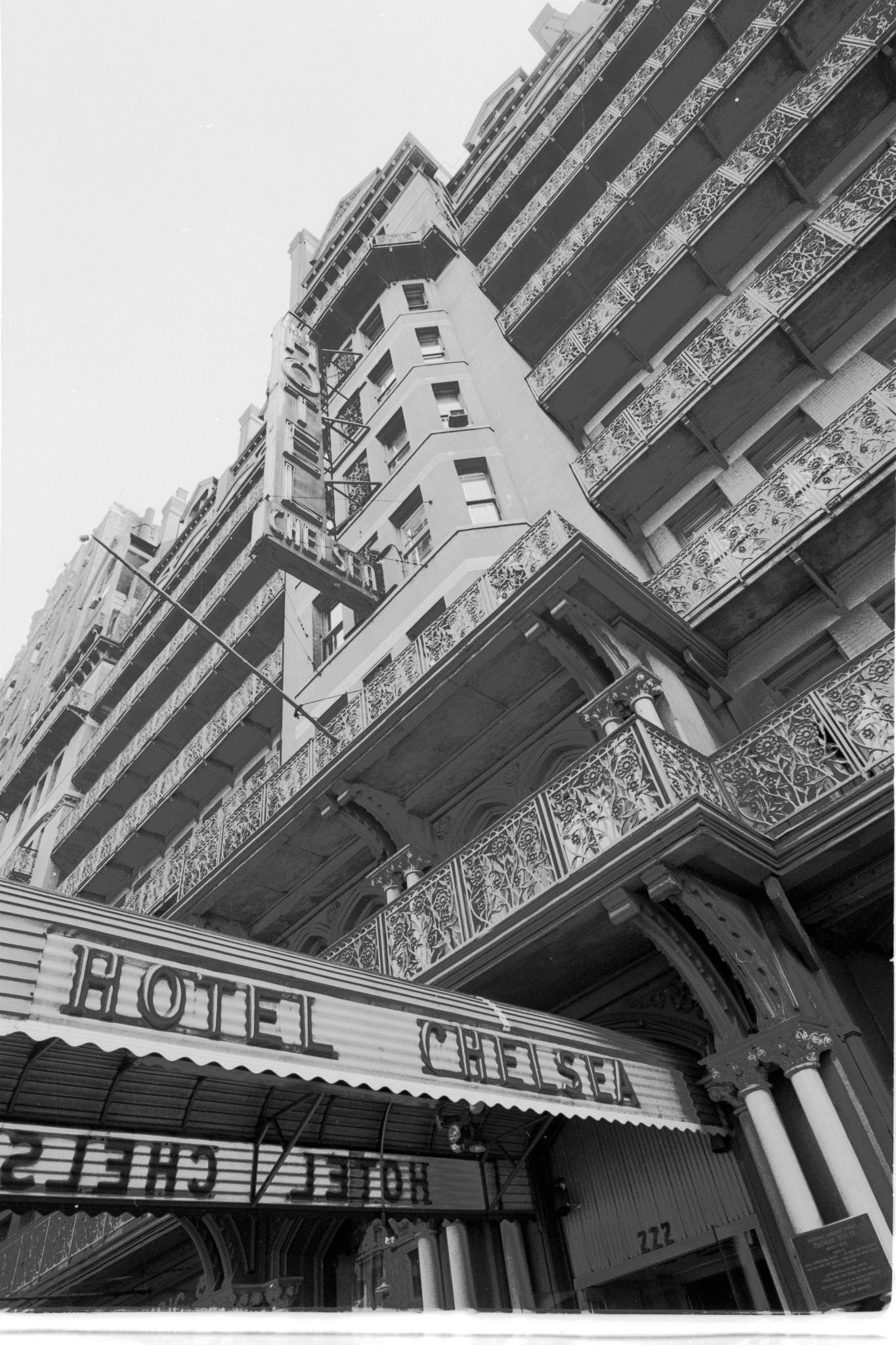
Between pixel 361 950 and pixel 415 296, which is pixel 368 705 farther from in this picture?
pixel 415 296

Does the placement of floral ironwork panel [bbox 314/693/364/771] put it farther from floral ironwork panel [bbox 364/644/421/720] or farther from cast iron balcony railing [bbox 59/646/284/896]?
cast iron balcony railing [bbox 59/646/284/896]

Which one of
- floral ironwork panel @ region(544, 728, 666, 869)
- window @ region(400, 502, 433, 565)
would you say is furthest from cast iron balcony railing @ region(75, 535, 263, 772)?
floral ironwork panel @ region(544, 728, 666, 869)

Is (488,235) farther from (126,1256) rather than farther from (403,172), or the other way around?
(126,1256)

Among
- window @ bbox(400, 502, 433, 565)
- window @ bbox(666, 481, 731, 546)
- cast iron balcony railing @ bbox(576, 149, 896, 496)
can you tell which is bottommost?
window @ bbox(666, 481, 731, 546)

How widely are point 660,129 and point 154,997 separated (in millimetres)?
21025

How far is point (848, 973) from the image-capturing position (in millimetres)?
9469

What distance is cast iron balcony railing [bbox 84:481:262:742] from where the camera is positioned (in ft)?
94.7

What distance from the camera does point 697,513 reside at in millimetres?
15352

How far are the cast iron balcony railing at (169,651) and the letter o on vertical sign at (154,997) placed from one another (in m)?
21.9

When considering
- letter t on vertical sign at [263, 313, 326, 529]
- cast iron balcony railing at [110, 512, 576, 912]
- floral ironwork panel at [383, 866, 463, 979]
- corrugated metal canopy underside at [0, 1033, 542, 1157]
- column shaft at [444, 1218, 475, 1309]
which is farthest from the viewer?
letter t on vertical sign at [263, 313, 326, 529]

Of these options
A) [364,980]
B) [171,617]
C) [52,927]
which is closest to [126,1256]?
[364,980]

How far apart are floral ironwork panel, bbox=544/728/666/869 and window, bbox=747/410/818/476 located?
7.13 meters

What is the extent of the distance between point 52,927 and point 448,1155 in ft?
22.5

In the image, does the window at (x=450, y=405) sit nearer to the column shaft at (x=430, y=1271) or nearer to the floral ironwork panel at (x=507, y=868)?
the floral ironwork panel at (x=507, y=868)
